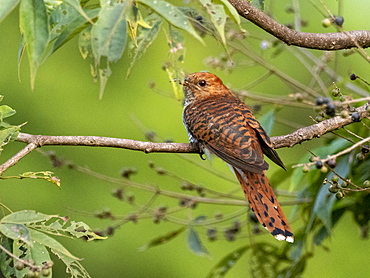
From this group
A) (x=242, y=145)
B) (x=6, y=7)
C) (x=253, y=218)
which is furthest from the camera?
(x=253, y=218)

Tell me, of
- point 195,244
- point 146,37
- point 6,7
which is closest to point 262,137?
point 195,244

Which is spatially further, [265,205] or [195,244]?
[195,244]

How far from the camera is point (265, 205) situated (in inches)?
126

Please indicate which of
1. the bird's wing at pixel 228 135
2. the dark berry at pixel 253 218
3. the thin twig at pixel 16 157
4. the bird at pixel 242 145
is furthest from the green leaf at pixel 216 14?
the dark berry at pixel 253 218

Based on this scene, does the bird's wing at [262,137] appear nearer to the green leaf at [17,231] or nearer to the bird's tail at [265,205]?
the bird's tail at [265,205]

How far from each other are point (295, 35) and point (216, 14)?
78 cm

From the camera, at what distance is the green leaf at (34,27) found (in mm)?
1722

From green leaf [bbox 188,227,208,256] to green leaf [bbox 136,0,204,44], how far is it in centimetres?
204

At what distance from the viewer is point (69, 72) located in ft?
20.9

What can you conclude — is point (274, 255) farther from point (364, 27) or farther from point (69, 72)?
point (69, 72)

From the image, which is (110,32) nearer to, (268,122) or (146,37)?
(146,37)

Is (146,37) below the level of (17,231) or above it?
above

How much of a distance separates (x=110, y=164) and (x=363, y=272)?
243 cm

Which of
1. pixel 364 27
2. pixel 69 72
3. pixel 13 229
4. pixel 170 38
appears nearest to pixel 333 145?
pixel 170 38
